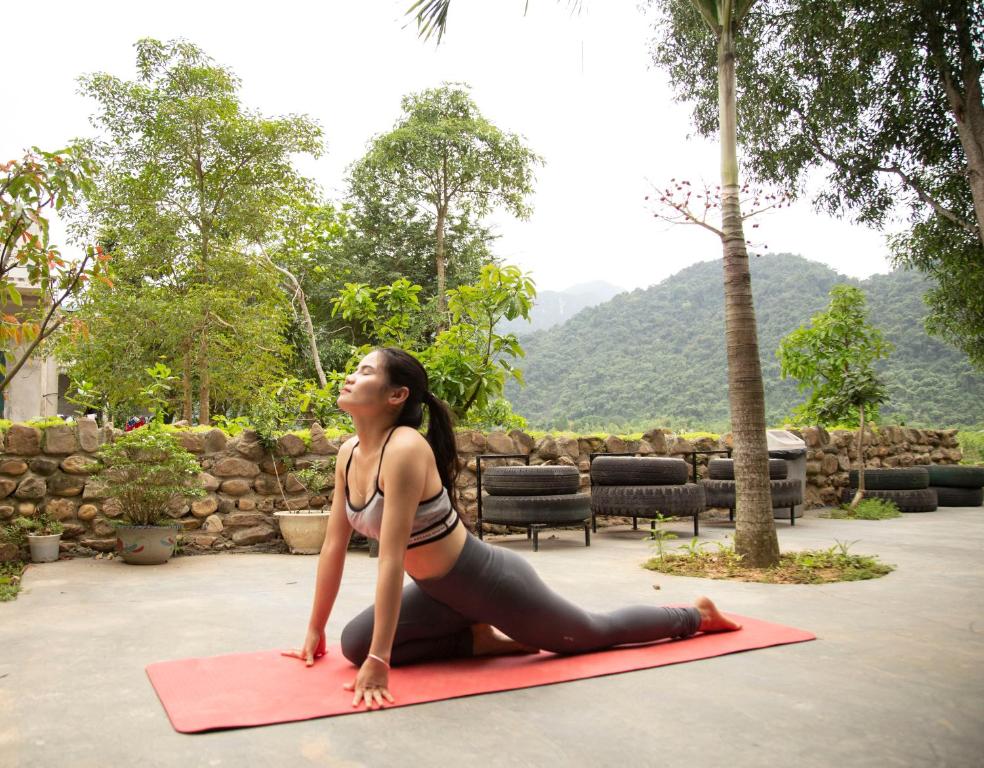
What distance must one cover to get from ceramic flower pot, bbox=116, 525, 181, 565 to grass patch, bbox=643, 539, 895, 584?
3.41m

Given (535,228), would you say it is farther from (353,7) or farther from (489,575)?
(489,575)

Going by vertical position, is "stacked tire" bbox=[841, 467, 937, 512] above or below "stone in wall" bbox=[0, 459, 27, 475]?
below

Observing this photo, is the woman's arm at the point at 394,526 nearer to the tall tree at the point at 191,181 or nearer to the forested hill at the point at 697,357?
the tall tree at the point at 191,181

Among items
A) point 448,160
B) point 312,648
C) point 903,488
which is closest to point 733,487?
point 903,488

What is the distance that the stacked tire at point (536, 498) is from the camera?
617 cm

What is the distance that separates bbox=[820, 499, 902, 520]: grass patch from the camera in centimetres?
891

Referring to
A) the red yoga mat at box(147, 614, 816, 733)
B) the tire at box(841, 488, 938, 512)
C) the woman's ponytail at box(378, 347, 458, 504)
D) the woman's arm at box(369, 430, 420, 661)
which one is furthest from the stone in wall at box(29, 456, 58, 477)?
the tire at box(841, 488, 938, 512)

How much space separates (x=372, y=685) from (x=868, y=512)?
822 centimetres

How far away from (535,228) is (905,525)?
1762 cm

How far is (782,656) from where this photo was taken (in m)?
2.85

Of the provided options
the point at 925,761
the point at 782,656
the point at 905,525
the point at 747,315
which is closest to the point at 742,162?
the point at 905,525

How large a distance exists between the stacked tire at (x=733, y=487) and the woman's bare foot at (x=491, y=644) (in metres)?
5.47

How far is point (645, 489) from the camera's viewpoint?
6.79m

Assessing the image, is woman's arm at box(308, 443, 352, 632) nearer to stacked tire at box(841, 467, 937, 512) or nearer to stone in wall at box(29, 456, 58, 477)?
stone in wall at box(29, 456, 58, 477)
